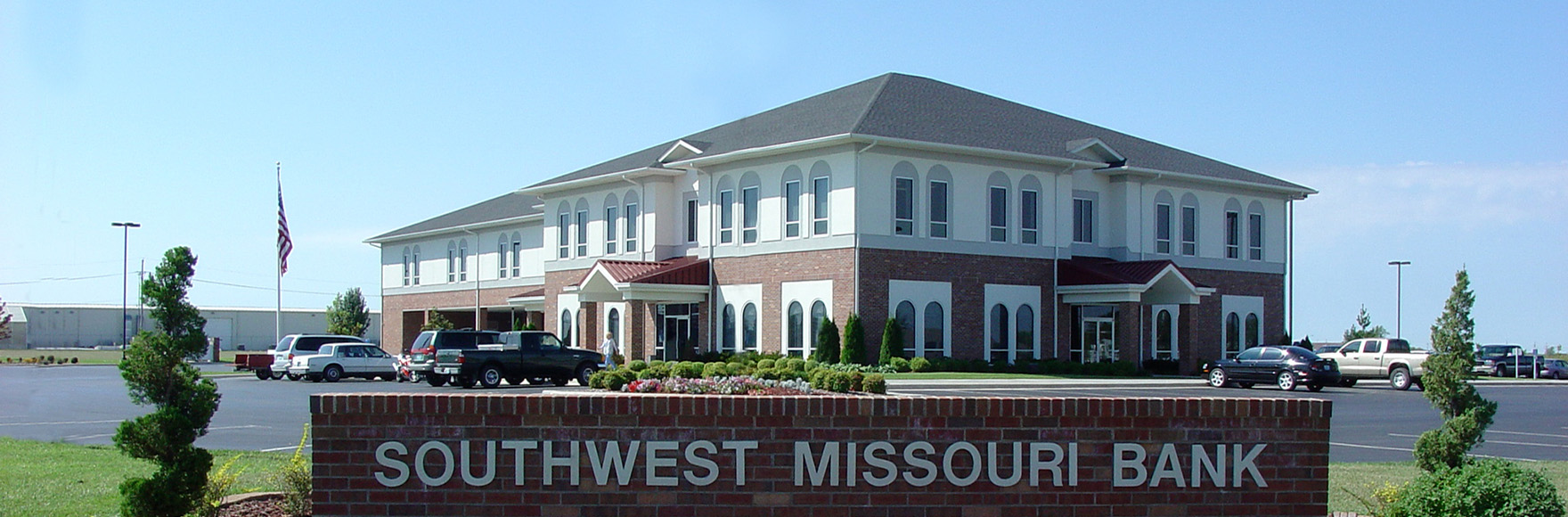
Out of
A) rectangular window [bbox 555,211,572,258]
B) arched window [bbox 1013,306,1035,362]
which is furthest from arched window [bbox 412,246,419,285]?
arched window [bbox 1013,306,1035,362]

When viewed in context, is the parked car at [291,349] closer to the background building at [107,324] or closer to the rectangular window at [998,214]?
the rectangular window at [998,214]

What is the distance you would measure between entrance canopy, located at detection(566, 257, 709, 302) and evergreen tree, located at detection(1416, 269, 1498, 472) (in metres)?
33.5

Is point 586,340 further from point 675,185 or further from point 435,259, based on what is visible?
point 435,259

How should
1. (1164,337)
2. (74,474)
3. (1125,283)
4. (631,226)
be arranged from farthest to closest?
(631,226) < (1164,337) < (1125,283) < (74,474)

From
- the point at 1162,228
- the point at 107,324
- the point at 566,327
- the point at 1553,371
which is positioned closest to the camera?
the point at 1162,228

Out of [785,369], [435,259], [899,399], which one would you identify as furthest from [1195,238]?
[899,399]

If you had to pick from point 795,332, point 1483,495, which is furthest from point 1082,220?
point 1483,495

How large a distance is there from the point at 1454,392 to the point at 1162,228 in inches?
1508

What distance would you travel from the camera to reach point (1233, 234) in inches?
1969

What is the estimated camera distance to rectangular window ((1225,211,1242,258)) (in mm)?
49719

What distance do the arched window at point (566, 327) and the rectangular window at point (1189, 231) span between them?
74.2 feet

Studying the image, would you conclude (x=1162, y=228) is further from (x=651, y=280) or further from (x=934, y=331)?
(x=651, y=280)

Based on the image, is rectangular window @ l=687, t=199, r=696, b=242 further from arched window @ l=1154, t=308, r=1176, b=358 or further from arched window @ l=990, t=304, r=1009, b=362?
arched window @ l=1154, t=308, r=1176, b=358

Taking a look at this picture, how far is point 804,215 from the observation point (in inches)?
1614
